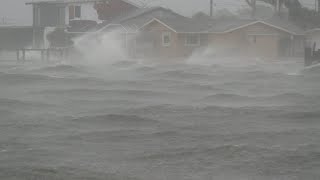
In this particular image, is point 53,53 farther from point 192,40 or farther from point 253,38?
point 253,38

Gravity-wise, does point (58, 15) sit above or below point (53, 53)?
above

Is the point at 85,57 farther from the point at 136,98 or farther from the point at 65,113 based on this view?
the point at 65,113

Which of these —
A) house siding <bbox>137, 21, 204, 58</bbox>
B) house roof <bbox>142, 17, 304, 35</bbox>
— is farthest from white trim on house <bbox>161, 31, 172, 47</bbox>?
house roof <bbox>142, 17, 304, 35</bbox>

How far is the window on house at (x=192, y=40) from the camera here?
5322 cm

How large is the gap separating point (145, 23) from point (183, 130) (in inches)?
1543

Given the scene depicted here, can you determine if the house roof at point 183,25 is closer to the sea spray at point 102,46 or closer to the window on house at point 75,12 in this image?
the sea spray at point 102,46

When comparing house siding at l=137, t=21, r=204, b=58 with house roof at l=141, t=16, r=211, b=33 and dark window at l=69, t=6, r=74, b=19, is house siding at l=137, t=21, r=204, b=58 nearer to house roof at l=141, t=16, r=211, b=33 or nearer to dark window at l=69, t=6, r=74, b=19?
house roof at l=141, t=16, r=211, b=33

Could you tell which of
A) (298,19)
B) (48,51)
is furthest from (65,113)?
(298,19)

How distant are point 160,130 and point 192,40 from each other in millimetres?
37835

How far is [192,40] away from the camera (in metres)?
53.4

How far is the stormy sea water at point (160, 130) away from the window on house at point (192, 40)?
22.4 m

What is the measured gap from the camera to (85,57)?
55.0 meters

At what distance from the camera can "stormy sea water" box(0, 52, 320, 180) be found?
1162 cm

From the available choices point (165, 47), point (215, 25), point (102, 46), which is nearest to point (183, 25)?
point (165, 47)
